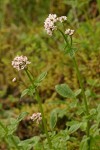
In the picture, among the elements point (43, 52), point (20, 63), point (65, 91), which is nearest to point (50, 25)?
point (20, 63)

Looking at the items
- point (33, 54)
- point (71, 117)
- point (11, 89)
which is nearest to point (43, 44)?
point (33, 54)

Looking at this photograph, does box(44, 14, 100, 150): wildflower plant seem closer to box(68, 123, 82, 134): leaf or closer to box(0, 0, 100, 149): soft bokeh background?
box(68, 123, 82, 134): leaf

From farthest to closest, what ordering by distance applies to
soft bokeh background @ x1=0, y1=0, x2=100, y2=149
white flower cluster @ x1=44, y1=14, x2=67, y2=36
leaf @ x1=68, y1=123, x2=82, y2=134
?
soft bokeh background @ x1=0, y1=0, x2=100, y2=149 → leaf @ x1=68, y1=123, x2=82, y2=134 → white flower cluster @ x1=44, y1=14, x2=67, y2=36

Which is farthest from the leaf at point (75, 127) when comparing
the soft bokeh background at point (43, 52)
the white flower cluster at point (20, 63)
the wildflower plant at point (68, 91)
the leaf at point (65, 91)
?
the soft bokeh background at point (43, 52)

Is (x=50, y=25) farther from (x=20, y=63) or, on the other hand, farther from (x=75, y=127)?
(x=75, y=127)

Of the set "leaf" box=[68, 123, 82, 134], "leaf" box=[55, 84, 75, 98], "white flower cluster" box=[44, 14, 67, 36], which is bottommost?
"leaf" box=[68, 123, 82, 134]

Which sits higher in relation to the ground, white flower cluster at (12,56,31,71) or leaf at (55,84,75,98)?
white flower cluster at (12,56,31,71)

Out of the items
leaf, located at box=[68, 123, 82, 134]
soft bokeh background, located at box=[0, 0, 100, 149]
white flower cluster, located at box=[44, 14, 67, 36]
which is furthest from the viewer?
soft bokeh background, located at box=[0, 0, 100, 149]

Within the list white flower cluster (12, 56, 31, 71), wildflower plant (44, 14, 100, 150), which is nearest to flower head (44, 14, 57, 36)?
wildflower plant (44, 14, 100, 150)
